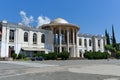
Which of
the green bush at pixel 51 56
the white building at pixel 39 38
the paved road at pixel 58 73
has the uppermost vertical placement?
the white building at pixel 39 38

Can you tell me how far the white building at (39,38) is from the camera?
1865 inches

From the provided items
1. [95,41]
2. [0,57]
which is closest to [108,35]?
[95,41]

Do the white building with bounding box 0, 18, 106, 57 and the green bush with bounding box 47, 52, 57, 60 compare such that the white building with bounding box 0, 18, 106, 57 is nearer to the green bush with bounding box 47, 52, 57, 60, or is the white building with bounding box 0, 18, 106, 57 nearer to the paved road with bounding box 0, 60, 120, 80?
the green bush with bounding box 47, 52, 57, 60

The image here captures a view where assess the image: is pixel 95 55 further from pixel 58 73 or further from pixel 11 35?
pixel 58 73

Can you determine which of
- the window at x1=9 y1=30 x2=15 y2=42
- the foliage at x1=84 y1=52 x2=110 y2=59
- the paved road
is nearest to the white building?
the window at x1=9 y1=30 x2=15 y2=42

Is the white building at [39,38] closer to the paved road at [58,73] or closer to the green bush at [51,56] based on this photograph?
the green bush at [51,56]

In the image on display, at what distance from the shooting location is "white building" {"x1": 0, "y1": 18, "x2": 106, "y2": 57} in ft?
155

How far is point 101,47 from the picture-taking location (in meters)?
73.7

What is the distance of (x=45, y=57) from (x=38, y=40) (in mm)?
7472

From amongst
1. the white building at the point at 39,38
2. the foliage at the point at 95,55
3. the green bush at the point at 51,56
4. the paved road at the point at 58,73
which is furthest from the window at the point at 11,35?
the paved road at the point at 58,73

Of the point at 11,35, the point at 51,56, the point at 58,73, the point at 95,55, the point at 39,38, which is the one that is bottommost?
the point at 58,73

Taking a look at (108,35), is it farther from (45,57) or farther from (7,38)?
(7,38)

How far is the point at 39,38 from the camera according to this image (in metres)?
54.2

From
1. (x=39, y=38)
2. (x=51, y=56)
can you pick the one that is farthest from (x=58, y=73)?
(x=39, y=38)
